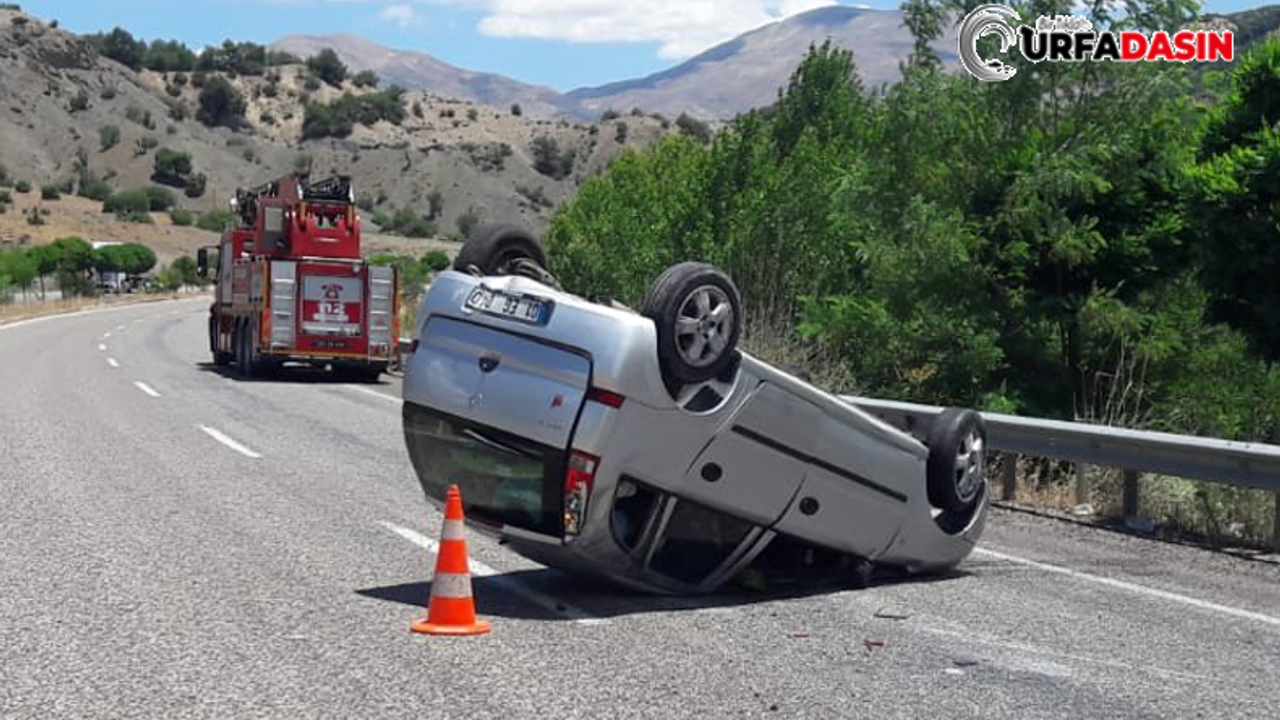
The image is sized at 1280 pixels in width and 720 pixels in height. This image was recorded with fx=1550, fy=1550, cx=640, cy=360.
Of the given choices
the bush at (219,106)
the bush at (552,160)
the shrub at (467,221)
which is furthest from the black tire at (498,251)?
the bush at (219,106)

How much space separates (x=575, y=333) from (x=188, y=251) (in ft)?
415

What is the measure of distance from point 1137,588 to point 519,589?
371cm

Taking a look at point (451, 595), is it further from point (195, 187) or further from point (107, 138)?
point (107, 138)

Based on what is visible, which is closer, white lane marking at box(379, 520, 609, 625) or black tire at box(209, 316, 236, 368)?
white lane marking at box(379, 520, 609, 625)

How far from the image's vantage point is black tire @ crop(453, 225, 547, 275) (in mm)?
8734

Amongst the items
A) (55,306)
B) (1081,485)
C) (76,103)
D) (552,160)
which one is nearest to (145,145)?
(76,103)

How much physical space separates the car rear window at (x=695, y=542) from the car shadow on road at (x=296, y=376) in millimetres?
18863

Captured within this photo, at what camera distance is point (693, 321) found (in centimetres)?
771

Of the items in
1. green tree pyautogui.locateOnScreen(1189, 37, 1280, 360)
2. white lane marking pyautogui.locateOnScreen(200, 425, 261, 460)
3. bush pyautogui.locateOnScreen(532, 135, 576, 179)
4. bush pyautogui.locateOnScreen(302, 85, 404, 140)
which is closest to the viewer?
white lane marking pyautogui.locateOnScreen(200, 425, 261, 460)

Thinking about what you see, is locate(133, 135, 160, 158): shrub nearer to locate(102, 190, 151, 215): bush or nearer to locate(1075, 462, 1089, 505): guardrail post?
locate(102, 190, 151, 215): bush

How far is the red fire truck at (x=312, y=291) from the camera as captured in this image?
1070 inches

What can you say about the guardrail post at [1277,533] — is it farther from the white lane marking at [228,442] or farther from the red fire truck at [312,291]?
the red fire truck at [312,291]

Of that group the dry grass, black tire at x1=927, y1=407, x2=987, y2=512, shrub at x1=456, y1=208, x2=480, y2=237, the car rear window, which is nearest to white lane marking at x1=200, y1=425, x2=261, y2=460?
the car rear window

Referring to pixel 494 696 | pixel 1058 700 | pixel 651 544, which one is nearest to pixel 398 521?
pixel 651 544
